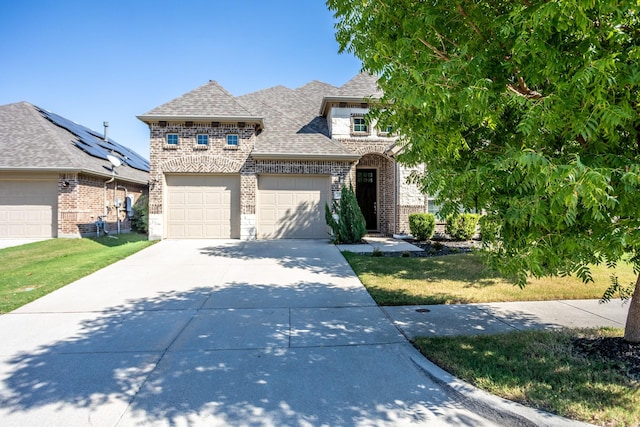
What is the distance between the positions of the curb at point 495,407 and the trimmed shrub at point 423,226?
1013 centimetres

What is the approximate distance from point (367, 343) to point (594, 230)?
2636mm

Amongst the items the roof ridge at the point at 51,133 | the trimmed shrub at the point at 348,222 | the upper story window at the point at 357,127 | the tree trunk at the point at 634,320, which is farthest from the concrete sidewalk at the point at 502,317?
the roof ridge at the point at 51,133

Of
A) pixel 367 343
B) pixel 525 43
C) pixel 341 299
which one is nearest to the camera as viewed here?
pixel 525 43

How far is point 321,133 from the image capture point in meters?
15.2

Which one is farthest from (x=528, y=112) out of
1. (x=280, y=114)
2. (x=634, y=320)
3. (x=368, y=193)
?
(x=280, y=114)

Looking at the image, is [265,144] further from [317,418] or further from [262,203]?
[317,418]

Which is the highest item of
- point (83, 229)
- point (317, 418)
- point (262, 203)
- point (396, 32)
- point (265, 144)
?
point (265, 144)

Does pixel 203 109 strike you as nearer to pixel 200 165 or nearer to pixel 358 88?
pixel 200 165

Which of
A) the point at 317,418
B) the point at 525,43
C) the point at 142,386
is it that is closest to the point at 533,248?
the point at 525,43

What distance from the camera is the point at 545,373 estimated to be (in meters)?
3.33

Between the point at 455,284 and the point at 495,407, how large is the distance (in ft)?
13.9

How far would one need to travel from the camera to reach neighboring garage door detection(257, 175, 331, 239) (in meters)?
13.8

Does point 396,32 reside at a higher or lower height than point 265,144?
lower

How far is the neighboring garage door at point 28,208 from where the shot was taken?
46.7 feet
